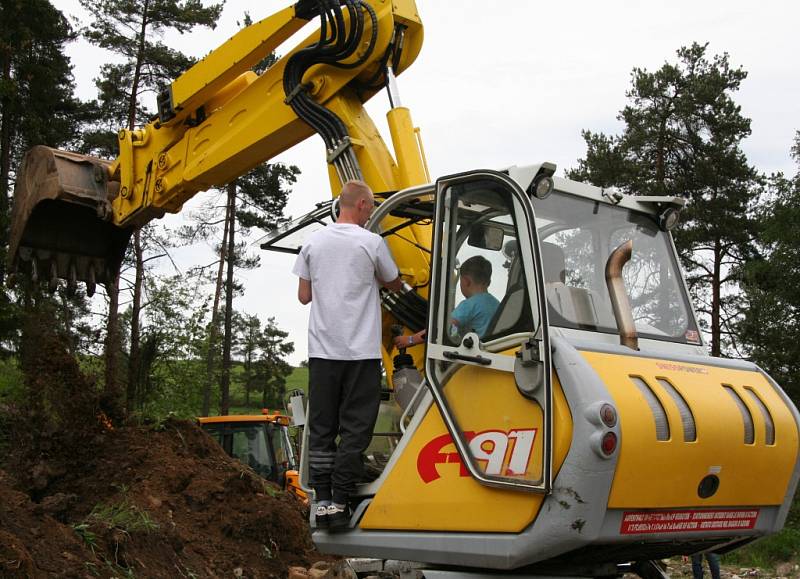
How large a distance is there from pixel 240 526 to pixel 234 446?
6.43 metres

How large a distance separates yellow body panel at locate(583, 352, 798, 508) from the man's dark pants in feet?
4.13

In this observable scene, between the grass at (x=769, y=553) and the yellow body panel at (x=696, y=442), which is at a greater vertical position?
the yellow body panel at (x=696, y=442)

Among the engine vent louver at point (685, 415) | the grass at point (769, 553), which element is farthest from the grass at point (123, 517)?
the grass at point (769, 553)

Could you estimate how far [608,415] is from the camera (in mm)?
3924

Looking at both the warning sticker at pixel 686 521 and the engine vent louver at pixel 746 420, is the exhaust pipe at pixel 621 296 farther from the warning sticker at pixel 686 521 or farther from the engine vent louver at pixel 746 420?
the warning sticker at pixel 686 521

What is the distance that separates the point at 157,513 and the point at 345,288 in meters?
4.03

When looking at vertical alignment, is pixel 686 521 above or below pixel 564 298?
below

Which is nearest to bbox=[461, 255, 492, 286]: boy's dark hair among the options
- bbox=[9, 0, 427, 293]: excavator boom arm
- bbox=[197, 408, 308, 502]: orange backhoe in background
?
bbox=[9, 0, 427, 293]: excavator boom arm

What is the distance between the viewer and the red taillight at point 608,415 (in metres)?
3.91

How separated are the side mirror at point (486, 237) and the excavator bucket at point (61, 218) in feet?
17.2

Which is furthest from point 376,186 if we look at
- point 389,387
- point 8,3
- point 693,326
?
point 8,3

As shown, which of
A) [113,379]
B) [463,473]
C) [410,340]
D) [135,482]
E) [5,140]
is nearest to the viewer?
[463,473]

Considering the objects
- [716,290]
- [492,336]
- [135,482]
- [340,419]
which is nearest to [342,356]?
[340,419]

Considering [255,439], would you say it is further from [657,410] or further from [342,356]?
[657,410]
